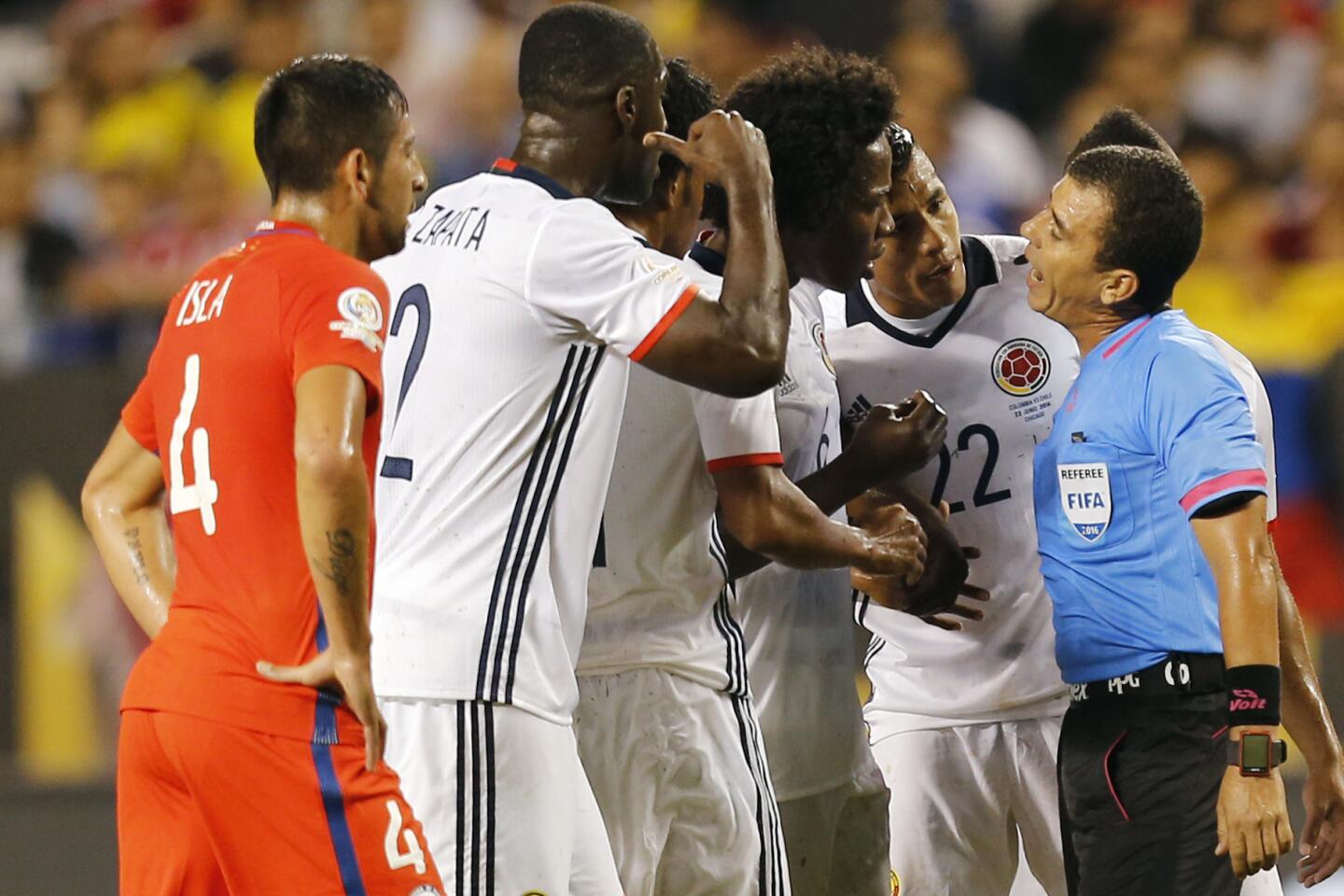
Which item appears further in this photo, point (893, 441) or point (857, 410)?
point (857, 410)

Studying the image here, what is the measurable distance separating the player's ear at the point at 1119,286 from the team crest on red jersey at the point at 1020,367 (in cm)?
85

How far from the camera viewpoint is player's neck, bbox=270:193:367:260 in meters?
3.79

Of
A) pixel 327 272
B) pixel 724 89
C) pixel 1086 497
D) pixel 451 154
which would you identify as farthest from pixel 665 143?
pixel 451 154

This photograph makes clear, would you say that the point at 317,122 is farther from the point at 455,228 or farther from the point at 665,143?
the point at 665,143

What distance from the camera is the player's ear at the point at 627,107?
13.1ft

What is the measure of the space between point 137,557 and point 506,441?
81 cm

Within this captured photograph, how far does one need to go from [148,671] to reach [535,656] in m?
0.73

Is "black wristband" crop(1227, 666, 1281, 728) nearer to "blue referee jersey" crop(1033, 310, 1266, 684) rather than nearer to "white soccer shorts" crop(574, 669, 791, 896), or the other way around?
"blue referee jersey" crop(1033, 310, 1266, 684)

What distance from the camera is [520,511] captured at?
3754 mm

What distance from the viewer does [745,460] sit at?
13.3 feet

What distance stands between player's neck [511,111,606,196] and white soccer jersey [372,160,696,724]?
126mm

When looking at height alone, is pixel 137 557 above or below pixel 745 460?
below

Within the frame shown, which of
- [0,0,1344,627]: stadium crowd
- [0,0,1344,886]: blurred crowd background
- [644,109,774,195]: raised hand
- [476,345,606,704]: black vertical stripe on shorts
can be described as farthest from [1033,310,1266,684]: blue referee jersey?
[0,0,1344,627]: stadium crowd

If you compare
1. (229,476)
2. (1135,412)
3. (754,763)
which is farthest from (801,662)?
(229,476)
